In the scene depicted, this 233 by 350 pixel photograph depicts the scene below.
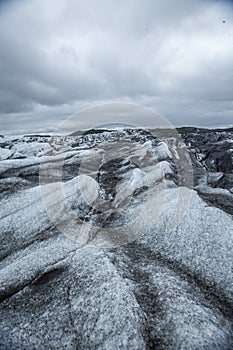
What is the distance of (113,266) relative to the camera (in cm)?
1792

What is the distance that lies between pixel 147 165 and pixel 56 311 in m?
33.3

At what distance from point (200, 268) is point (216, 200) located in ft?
44.6

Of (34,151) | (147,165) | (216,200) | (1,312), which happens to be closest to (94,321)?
(1,312)

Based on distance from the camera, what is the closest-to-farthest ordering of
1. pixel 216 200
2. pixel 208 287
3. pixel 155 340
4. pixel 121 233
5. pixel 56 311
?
pixel 155 340 → pixel 56 311 → pixel 208 287 → pixel 121 233 → pixel 216 200

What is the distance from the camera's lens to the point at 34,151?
8062cm

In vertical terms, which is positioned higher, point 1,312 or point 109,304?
point 109,304

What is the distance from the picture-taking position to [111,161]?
48.9 m

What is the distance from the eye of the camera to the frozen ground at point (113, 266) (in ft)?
45.5

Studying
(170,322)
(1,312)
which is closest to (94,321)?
(170,322)

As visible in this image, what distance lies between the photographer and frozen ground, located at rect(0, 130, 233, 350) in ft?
45.5

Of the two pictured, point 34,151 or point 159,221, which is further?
point 34,151

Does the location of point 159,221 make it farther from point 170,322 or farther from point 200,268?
point 170,322

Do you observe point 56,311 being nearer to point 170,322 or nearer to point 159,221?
point 170,322

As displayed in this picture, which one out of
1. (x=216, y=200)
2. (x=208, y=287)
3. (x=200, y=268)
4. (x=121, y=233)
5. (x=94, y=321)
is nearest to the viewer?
(x=94, y=321)
